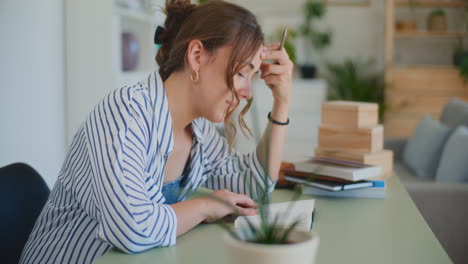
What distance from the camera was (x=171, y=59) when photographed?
4.84 ft

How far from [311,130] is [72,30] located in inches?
128

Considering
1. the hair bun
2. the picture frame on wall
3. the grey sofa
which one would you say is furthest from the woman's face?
the picture frame on wall

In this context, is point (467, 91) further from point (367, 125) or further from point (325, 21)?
point (367, 125)

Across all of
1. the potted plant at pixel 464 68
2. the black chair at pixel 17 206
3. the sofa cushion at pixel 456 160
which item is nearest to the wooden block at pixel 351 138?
the black chair at pixel 17 206

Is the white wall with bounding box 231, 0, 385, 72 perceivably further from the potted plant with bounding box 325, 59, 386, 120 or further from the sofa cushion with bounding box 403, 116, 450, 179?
the sofa cushion with bounding box 403, 116, 450, 179

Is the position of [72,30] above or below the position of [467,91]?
above

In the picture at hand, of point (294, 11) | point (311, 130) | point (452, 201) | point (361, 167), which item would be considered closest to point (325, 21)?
point (294, 11)

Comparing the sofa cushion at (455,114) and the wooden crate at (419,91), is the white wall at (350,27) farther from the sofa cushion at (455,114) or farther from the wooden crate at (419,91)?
the sofa cushion at (455,114)

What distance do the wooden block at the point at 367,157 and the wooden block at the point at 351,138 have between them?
2 cm

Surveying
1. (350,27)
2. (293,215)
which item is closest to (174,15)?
(293,215)

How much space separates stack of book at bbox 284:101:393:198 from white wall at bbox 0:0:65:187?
1345mm

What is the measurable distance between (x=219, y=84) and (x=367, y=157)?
76 centimetres

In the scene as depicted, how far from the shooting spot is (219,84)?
55.4 inches

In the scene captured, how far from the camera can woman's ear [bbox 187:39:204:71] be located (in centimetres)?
139
